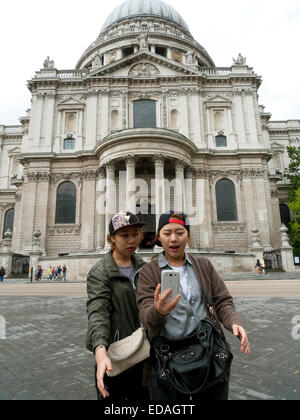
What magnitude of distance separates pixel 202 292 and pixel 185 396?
0.68 metres

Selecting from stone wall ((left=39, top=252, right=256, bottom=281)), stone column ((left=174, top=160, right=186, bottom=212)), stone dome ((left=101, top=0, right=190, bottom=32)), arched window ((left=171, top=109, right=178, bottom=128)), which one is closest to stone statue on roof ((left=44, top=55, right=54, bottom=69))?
arched window ((left=171, top=109, right=178, bottom=128))

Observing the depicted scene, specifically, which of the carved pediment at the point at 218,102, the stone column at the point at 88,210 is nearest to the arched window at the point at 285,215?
the carved pediment at the point at 218,102

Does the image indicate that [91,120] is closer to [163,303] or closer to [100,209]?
[100,209]

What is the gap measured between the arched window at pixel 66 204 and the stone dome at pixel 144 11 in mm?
35367

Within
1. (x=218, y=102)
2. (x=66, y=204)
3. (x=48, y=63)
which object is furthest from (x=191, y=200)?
(x=48, y=63)

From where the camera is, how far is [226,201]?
2938cm

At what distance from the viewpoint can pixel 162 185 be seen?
23.9 m

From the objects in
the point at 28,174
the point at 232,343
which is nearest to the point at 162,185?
the point at 28,174

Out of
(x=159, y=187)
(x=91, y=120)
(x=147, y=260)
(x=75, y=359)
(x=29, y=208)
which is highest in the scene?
(x=91, y=120)

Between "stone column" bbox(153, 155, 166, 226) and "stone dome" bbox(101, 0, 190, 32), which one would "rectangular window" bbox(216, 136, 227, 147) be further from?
"stone dome" bbox(101, 0, 190, 32)

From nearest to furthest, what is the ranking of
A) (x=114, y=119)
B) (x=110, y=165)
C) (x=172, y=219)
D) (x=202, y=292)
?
(x=202, y=292) < (x=172, y=219) < (x=110, y=165) < (x=114, y=119)
